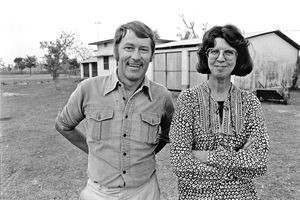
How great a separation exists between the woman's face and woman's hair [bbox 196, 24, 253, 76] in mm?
31

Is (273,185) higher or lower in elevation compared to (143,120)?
lower

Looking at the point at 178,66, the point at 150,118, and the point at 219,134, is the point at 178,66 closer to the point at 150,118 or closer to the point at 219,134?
the point at 150,118

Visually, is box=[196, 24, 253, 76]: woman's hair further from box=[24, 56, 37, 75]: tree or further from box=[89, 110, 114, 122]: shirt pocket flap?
box=[24, 56, 37, 75]: tree

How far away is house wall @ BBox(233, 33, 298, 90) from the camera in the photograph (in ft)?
51.9

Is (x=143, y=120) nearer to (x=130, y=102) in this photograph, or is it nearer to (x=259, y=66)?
(x=130, y=102)

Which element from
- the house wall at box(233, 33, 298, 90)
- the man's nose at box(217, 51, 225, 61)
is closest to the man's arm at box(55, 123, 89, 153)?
the man's nose at box(217, 51, 225, 61)

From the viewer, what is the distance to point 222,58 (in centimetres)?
179

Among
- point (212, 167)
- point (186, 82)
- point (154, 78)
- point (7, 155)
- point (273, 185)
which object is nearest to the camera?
point (212, 167)

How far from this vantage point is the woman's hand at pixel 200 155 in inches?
68.5

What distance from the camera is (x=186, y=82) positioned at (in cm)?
1619

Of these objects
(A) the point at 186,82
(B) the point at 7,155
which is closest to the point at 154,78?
(A) the point at 186,82

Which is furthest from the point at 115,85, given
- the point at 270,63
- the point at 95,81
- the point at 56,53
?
the point at 56,53

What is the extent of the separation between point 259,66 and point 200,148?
16.1 m

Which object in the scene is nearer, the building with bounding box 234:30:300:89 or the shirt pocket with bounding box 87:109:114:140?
the shirt pocket with bounding box 87:109:114:140
